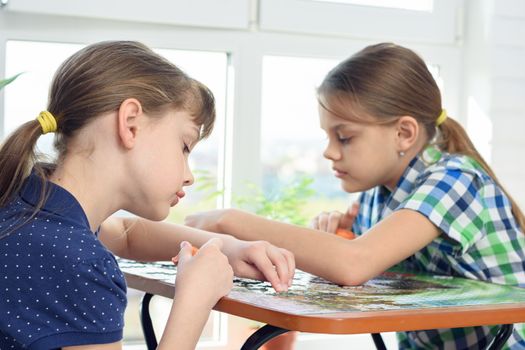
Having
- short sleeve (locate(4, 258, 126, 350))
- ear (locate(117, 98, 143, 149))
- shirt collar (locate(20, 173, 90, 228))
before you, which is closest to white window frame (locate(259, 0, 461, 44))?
ear (locate(117, 98, 143, 149))

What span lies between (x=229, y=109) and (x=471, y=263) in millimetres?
1112

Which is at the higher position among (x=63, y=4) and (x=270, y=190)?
(x=63, y=4)

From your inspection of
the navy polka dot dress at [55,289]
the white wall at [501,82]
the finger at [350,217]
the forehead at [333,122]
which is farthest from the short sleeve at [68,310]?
the white wall at [501,82]

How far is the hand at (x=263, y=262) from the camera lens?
1.52m

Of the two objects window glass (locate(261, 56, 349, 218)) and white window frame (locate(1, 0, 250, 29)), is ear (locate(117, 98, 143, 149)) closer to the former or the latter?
white window frame (locate(1, 0, 250, 29))

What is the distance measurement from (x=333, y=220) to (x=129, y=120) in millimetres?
932

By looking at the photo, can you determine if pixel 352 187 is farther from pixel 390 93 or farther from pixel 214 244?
pixel 214 244

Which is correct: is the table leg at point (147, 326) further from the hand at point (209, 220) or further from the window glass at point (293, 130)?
the window glass at point (293, 130)

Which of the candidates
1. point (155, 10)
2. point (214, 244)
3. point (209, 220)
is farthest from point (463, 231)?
point (155, 10)

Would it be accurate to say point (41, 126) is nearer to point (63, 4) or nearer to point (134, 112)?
point (134, 112)

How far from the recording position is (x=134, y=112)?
143cm

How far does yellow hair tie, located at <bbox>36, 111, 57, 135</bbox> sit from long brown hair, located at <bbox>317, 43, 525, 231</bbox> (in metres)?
0.83

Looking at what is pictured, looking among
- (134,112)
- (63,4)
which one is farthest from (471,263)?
(63,4)

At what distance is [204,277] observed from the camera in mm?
1403
